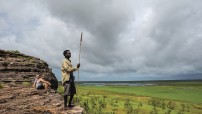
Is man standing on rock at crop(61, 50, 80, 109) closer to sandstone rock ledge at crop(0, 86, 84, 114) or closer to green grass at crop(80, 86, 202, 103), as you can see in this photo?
sandstone rock ledge at crop(0, 86, 84, 114)

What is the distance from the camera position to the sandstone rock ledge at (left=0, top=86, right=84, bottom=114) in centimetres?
1427

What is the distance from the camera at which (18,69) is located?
24.4 meters

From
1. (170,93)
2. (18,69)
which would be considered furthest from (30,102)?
(170,93)

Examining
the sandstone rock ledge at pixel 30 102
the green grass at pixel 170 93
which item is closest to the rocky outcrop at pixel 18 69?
the sandstone rock ledge at pixel 30 102

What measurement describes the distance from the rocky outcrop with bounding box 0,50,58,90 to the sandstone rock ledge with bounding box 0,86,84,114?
4.96 m

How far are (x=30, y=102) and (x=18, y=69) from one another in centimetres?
936

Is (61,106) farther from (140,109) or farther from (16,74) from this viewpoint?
(140,109)

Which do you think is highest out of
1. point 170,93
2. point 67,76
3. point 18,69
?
point 18,69

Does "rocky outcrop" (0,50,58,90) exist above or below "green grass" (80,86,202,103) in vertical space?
above

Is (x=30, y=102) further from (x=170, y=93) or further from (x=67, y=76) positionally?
(x=170, y=93)

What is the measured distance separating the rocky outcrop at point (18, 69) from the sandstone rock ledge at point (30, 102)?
195 inches

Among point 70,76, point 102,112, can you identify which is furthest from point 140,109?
point 70,76

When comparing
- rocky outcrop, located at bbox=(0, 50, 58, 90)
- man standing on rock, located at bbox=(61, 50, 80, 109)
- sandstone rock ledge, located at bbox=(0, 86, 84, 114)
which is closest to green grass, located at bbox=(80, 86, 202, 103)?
rocky outcrop, located at bbox=(0, 50, 58, 90)

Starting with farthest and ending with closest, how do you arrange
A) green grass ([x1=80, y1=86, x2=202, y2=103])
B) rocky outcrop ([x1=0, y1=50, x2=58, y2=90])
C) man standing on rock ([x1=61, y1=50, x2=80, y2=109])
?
green grass ([x1=80, y1=86, x2=202, y2=103])
rocky outcrop ([x1=0, y1=50, x2=58, y2=90])
man standing on rock ([x1=61, y1=50, x2=80, y2=109])
